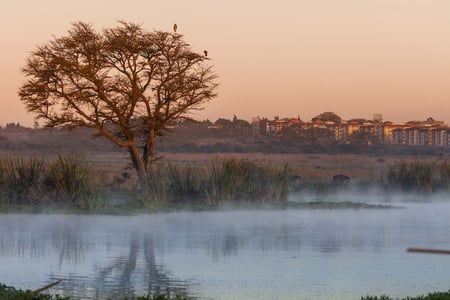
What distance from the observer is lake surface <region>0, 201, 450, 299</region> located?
13.8m

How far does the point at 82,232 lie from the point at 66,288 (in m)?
8.10

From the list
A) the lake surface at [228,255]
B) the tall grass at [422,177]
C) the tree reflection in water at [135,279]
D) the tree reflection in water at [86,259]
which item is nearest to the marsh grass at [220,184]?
the lake surface at [228,255]

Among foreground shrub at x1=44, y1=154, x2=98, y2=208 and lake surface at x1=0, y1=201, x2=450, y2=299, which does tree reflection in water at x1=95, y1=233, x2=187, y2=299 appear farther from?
foreground shrub at x1=44, y1=154, x2=98, y2=208

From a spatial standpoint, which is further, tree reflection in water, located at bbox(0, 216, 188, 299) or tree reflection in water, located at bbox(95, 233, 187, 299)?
tree reflection in water, located at bbox(0, 216, 188, 299)

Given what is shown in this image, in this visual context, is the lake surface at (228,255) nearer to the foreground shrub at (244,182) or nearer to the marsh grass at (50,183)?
the marsh grass at (50,183)

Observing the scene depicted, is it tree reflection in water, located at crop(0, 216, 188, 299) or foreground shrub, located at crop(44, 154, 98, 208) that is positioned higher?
foreground shrub, located at crop(44, 154, 98, 208)

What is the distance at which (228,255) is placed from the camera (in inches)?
693

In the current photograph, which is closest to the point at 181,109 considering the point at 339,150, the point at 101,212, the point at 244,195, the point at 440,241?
the point at 244,195

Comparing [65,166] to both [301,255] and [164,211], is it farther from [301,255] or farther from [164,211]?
[301,255]

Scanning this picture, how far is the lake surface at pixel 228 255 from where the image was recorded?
13.8m

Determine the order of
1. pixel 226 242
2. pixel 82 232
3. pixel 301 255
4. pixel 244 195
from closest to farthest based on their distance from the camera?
pixel 301 255, pixel 226 242, pixel 82 232, pixel 244 195

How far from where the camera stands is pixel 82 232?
70.8ft

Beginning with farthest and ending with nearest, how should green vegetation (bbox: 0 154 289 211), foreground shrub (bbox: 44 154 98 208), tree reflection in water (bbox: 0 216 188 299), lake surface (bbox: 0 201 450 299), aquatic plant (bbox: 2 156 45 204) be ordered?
aquatic plant (bbox: 2 156 45 204) < green vegetation (bbox: 0 154 289 211) < foreground shrub (bbox: 44 154 98 208) < lake surface (bbox: 0 201 450 299) < tree reflection in water (bbox: 0 216 188 299)

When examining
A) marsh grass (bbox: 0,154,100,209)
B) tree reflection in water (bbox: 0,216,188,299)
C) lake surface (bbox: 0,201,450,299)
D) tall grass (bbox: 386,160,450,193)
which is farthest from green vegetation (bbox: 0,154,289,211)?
tall grass (bbox: 386,160,450,193)
